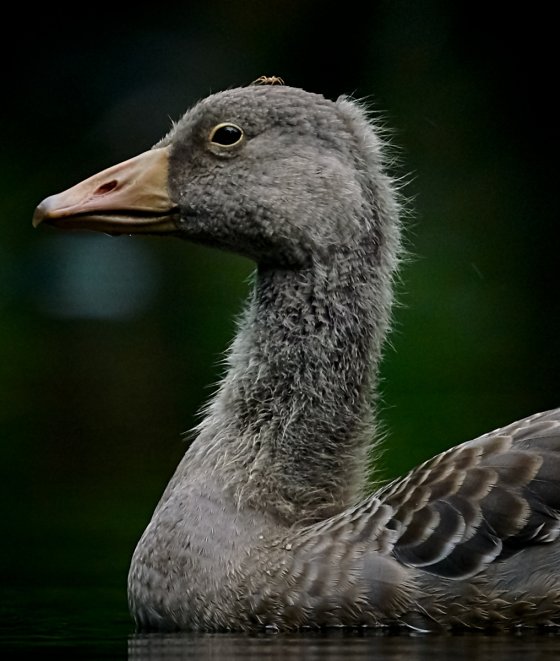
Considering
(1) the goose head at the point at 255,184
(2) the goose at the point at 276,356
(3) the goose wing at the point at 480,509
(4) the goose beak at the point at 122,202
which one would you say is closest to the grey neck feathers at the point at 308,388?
(2) the goose at the point at 276,356

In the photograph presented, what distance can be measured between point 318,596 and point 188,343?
9326mm

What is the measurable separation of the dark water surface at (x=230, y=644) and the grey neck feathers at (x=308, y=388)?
0.83 m

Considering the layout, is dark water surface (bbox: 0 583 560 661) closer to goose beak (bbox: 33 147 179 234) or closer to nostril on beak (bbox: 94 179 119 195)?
goose beak (bbox: 33 147 179 234)

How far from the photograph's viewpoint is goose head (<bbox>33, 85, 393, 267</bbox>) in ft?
26.0

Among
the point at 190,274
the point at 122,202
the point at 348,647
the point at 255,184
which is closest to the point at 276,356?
the point at 255,184

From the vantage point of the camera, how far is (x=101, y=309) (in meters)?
17.8

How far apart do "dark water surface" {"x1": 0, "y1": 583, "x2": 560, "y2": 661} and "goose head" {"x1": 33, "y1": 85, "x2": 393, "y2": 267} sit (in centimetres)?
165

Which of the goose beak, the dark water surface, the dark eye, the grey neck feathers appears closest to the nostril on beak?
the goose beak

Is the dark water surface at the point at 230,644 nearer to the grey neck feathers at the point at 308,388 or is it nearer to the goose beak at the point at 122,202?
the grey neck feathers at the point at 308,388

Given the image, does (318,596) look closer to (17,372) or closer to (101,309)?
(17,372)

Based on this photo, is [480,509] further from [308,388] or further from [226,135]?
[226,135]

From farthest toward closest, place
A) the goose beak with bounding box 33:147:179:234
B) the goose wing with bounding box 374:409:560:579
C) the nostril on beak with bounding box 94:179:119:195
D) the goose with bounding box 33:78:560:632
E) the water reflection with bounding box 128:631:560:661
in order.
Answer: the nostril on beak with bounding box 94:179:119:195
the goose beak with bounding box 33:147:179:234
the goose with bounding box 33:78:560:632
the goose wing with bounding box 374:409:560:579
the water reflection with bounding box 128:631:560:661

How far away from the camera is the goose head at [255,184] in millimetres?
7918

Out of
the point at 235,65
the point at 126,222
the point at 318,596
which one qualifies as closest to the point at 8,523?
the point at 126,222
